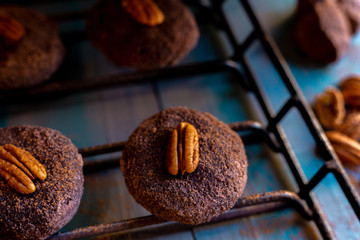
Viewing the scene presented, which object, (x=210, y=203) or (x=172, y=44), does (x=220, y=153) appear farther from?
(x=172, y=44)

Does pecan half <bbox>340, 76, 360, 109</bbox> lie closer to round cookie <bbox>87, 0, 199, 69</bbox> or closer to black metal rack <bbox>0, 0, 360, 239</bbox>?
black metal rack <bbox>0, 0, 360, 239</bbox>

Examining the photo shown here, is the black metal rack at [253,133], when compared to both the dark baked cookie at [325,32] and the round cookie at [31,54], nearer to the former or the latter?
the round cookie at [31,54]

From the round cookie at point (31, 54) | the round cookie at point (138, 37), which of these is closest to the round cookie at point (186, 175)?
the round cookie at point (138, 37)

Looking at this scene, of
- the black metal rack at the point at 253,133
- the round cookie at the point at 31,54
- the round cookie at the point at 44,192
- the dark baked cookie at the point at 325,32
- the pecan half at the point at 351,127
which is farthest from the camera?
the dark baked cookie at the point at 325,32

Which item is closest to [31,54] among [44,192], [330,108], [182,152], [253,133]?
[44,192]

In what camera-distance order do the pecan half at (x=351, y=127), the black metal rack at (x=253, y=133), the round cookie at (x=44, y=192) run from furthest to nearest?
the pecan half at (x=351, y=127) < the black metal rack at (x=253, y=133) < the round cookie at (x=44, y=192)

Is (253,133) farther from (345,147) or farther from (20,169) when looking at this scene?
(20,169)

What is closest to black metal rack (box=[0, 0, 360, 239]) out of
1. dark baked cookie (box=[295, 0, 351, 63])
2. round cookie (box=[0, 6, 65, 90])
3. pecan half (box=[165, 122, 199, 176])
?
round cookie (box=[0, 6, 65, 90])
